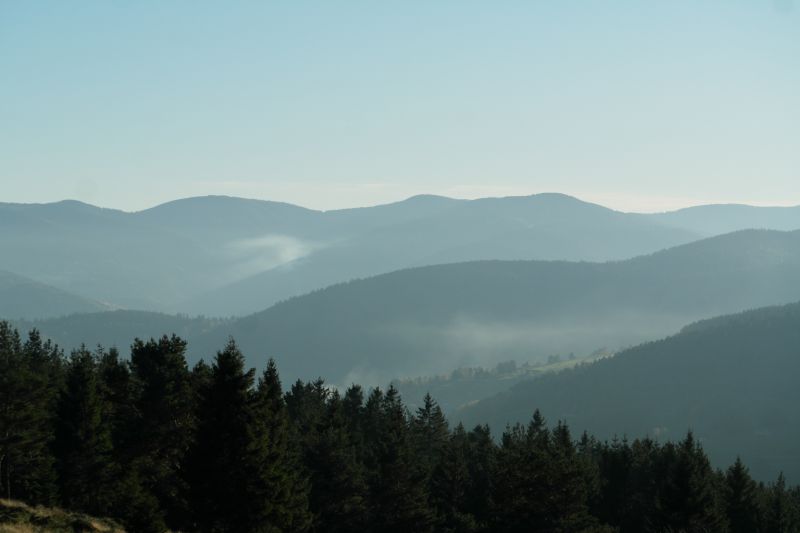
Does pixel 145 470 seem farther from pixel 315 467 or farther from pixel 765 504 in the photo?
pixel 765 504

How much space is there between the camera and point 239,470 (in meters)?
34.2

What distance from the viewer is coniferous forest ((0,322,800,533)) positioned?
1359 inches

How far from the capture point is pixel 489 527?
179 feet

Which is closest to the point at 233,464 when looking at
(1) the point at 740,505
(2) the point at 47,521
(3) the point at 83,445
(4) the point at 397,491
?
(2) the point at 47,521

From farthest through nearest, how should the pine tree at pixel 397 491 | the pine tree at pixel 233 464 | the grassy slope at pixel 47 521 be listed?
the pine tree at pixel 397 491, the pine tree at pixel 233 464, the grassy slope at pixel 47 521

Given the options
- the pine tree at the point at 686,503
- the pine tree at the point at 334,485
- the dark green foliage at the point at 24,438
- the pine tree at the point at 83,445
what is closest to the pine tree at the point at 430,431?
the pine tree at the point at 334,485

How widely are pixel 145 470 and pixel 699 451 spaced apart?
4774 centimetres

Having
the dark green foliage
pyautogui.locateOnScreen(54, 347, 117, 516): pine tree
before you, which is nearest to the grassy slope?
pyautogui.locateOnScreen(54, 347, 117, 516): pine tree

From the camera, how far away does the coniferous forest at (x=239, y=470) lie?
34531 mm

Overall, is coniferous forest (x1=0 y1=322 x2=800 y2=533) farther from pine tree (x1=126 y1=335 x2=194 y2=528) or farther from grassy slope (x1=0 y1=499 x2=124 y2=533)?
grassy slope (x1=0 y1=499 x2=124 y2=533)

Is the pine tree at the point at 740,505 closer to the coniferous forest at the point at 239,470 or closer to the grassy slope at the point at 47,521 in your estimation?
the coniferous forest at the point at 239,470

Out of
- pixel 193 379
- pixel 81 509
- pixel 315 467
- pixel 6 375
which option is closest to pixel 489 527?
pixel 315 467

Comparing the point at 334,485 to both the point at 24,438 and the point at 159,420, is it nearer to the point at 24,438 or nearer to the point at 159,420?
the point at 159,420

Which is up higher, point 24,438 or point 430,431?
point 24,438
